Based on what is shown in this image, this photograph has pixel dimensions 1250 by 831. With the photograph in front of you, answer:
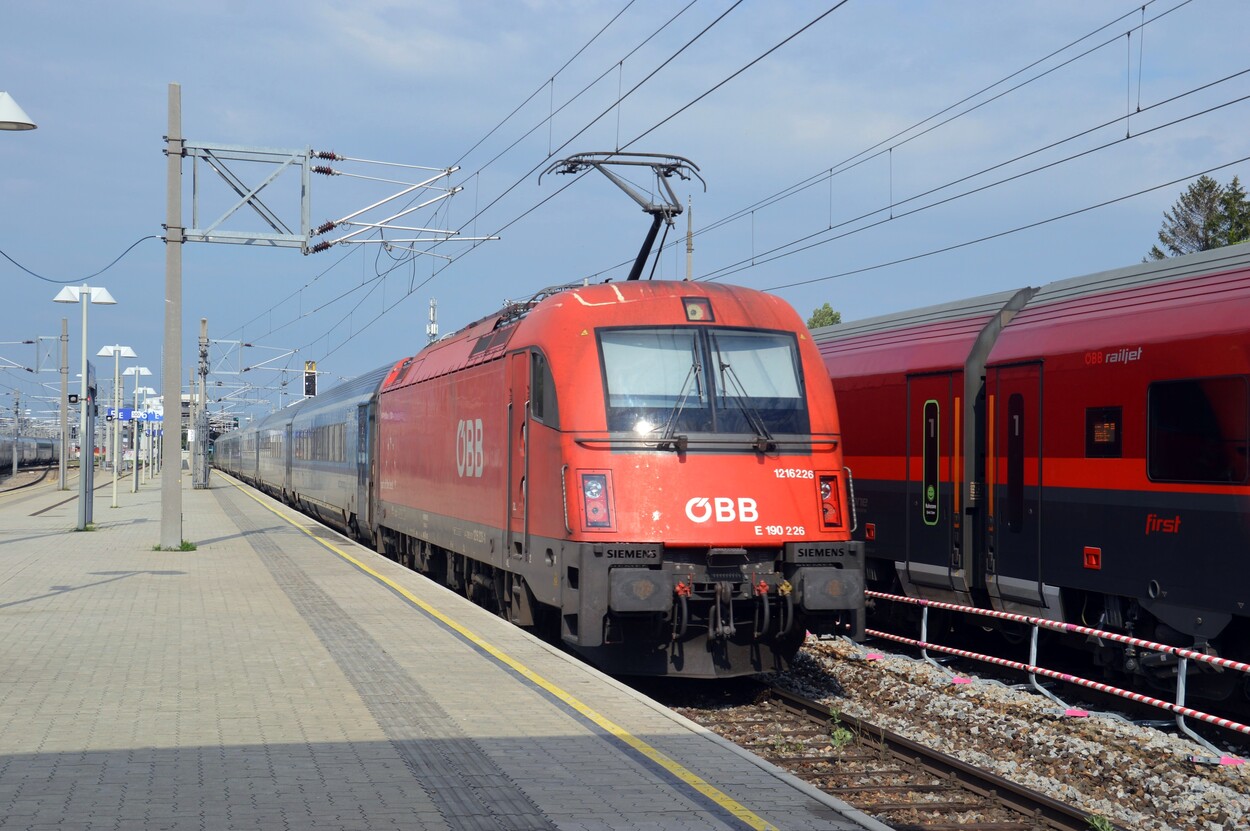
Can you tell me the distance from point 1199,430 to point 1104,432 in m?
1.07

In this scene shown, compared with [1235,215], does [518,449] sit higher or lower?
lower

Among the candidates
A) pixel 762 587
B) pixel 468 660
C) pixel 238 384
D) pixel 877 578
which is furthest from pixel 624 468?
pixel 238 384

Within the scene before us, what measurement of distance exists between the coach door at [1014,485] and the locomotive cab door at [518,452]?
4.39 metres

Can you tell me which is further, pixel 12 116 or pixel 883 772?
pixel 12 116

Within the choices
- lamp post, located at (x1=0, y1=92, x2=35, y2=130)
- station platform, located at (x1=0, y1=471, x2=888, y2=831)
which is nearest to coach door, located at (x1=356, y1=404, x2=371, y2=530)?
station platform, located at (x1=0, y1=471, x2=888, y2=831)

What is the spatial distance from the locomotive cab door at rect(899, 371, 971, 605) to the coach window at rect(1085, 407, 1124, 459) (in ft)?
6.27

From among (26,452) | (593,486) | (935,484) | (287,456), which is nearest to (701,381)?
(593,486)

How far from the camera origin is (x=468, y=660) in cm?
1045

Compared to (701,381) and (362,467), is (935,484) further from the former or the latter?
(362,467)

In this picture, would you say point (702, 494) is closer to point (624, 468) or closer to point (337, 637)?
point (624, 468)

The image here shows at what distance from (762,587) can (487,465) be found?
4.14 m

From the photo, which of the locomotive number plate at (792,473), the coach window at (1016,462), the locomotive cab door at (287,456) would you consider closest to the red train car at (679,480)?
the locomotive number plate at (792,473)

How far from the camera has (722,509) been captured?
32.0ft

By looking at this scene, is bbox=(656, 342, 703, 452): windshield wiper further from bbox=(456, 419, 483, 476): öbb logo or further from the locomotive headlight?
bbox=(456, 419, 483, 476): öbb logo
